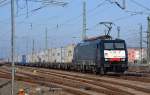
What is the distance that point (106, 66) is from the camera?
41.6 m

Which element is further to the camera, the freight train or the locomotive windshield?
the locomotive windshield

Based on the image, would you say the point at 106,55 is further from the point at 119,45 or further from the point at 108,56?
the point at 119,45

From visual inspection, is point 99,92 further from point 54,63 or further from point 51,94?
point 54,63

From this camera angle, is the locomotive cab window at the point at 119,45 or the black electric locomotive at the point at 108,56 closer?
the black electric locomotive at the point at 108,56

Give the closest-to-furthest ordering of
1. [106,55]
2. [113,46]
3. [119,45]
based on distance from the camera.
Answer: [106,55] → [113,46] → [119,45]

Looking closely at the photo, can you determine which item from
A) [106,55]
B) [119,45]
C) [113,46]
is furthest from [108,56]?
[119,45]

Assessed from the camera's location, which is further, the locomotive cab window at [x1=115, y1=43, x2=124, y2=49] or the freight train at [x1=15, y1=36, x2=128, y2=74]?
the locomotive cab window at [x1=115, y1=43, x2=124, y2=49]

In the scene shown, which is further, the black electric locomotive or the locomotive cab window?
the locomotive cab window

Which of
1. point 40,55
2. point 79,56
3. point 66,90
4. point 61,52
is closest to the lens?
point 66,90

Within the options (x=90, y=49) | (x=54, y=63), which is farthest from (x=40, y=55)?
→ (x=90, y=49)

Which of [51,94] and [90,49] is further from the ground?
[90,49]

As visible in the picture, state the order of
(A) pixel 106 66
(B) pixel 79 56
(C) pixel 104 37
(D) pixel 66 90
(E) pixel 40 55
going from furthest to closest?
1. (E) pixel 40 55
2. (B) pixel 79 56
3. (C) pixel 104 37
4. (A) pixel 106 66
5. (D) pixel 66 90

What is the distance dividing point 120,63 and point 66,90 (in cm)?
1663

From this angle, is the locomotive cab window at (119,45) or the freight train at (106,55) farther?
the locomotive cab window at (119,45)
